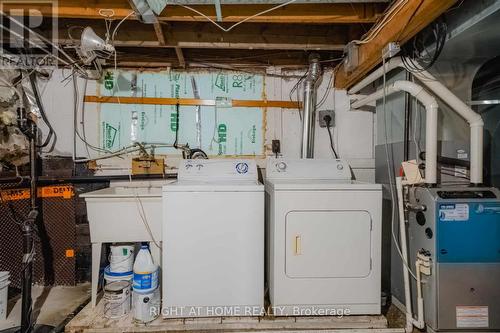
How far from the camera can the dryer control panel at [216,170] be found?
2203 millimetres

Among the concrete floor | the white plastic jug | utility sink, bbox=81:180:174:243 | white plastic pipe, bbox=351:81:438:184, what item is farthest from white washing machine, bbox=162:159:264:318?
white plastic pipe, bbox=351:81:438:184

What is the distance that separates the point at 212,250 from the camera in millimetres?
1772

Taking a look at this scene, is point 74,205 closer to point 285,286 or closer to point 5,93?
point 5,93

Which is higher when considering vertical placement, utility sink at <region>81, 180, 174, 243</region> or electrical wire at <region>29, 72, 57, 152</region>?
electrical wire at <region>29, 72, 57, 152</region>

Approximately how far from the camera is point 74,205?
94.6 inches

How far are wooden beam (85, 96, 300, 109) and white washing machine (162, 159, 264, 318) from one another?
44.5 inches

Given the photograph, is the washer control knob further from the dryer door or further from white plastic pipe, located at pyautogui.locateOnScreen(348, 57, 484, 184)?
white plastic pipe, located at pyautogui.locateOnScreen(348, 57, 484, 184)

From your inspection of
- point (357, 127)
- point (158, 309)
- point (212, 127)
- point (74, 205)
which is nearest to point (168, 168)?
point (212, 127)

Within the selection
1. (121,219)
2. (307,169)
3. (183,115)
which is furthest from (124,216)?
(307,169)

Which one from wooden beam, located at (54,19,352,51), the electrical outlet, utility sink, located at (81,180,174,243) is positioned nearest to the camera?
utility sink, located at (81,180,174,243)

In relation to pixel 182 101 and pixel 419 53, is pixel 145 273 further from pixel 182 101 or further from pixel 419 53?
pixel 419 53

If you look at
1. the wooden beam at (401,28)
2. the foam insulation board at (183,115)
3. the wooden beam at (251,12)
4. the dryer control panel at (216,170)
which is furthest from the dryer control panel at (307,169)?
the wooden beam at (251,12)

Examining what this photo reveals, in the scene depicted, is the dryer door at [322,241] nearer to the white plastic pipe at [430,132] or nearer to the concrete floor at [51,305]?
the white plastic pipe at [430,132]

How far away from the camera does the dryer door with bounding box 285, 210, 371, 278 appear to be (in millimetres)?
1768
